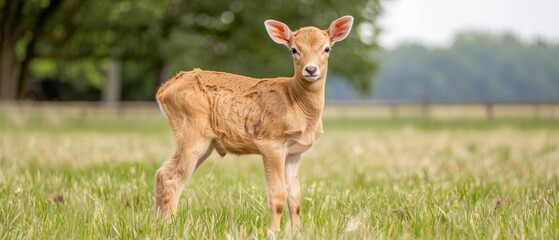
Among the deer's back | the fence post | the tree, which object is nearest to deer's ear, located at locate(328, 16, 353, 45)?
the deer's back

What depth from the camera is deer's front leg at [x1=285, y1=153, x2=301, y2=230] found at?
4.48 metres

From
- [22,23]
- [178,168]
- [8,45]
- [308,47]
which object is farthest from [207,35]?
[308,47]

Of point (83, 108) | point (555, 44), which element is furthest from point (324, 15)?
point (555, 44)

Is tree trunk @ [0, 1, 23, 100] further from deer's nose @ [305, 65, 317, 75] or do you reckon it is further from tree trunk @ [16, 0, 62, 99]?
deer's nose @ [305, 65, 317, 75]

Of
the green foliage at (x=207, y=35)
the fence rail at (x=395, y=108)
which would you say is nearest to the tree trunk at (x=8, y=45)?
the fence rail at (x=395, y=108)

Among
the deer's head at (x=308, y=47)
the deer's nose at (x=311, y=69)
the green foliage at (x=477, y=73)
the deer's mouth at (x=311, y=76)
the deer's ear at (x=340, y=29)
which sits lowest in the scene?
the green foliage at (x=477, y=73)

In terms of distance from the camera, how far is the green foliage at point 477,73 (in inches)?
4948

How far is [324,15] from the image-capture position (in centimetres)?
2873

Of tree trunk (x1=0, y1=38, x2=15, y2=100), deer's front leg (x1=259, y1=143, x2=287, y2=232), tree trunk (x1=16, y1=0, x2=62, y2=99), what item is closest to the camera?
deer's front leg (x1=259, y1=143, x2=287, y2=232)

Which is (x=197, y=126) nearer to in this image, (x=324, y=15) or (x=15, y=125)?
(x=15, y=125)

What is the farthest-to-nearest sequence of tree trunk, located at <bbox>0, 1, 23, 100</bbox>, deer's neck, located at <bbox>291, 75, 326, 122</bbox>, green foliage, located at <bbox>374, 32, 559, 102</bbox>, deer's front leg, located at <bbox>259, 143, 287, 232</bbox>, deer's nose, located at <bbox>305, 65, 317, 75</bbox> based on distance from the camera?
1. green foliage, located at <bbox>374, 32, 559, 102</bbox>
2. tree trunk, located at <bbox>0, 1, 23, 100</bbox>
3. deer's neck, located at <bbox>291, 75, 326, 122</bbox>
4. deer's front leg, located at <bbox>259, 143, 287, 232</bbox>
5. deer's nose, located at <bbox>305, 65, 317, 75</bbox>

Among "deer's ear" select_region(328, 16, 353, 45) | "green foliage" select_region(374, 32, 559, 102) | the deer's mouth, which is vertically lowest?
"green foliage" select_region(374, 32, 559, 102)

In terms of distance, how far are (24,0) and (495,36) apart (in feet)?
470

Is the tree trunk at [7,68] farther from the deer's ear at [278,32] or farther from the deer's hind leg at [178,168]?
Answer: the deer's ear at [278,32]
